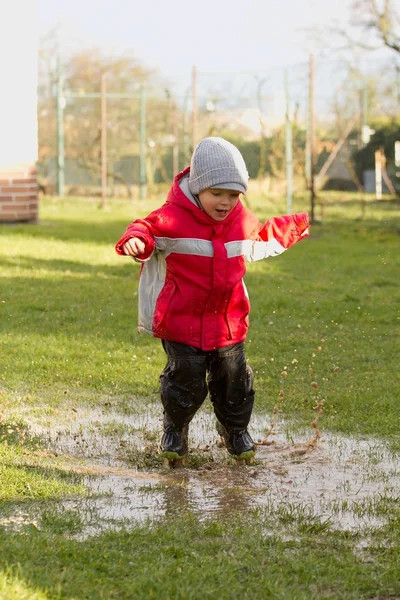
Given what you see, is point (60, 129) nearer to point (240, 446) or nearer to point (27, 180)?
point (27, 180)

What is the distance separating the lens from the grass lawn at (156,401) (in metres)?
3.30

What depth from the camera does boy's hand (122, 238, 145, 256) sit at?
4230 mm

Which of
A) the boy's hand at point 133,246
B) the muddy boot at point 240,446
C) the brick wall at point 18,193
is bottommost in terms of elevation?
the muddy boot at point 240,446

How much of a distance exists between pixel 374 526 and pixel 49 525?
117cm

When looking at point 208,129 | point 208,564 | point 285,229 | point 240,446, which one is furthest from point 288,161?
point 208,564

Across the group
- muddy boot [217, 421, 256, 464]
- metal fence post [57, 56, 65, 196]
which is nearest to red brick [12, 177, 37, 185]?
metal fence post [57, 56, 65, 196]

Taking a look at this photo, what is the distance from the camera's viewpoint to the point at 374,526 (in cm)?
386

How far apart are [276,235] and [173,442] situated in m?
1.03

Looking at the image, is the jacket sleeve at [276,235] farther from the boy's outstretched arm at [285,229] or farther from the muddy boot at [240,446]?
the muddy boot at [240,446]

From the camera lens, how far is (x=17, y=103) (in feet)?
50.5

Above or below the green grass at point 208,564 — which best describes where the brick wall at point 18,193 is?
above

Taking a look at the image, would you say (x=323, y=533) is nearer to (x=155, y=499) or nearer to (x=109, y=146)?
(x=155, y=499)

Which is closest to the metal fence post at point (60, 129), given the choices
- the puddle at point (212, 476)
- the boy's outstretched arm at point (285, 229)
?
the puddle at point (212, 476)

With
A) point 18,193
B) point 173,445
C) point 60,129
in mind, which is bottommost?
point 173,445
